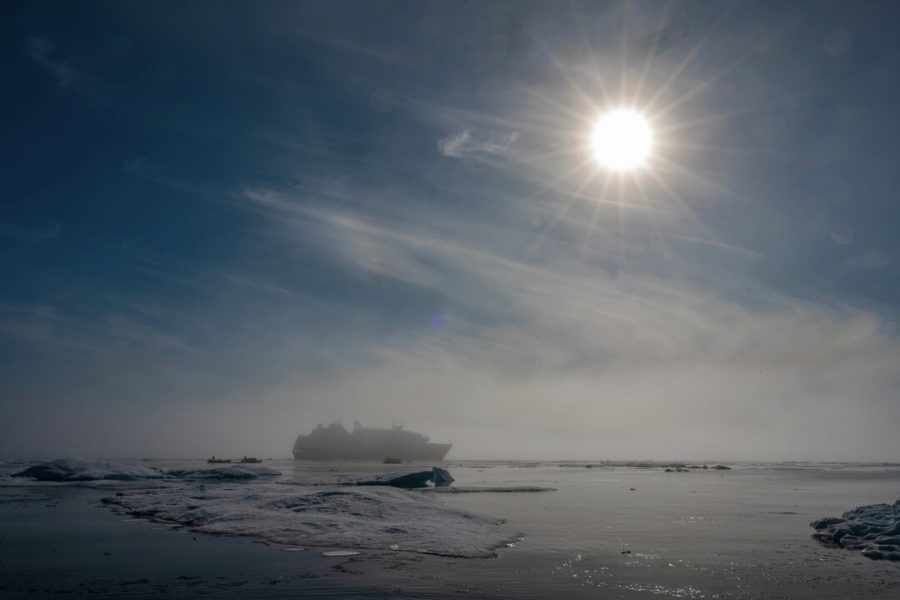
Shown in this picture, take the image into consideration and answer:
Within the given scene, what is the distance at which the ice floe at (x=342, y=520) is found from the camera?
63.7 ft

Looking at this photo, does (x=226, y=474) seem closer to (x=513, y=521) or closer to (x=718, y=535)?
(x=513, y=521)

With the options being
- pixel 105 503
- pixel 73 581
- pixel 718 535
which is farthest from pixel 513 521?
pixel 105 503

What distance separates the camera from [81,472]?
206ft

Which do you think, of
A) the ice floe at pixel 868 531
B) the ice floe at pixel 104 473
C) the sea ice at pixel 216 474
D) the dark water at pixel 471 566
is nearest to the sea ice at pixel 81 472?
the ice floe at pixel 104 473

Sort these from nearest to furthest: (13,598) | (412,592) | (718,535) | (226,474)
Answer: (13,598) < (412,592) < (718,535) < (226,474)

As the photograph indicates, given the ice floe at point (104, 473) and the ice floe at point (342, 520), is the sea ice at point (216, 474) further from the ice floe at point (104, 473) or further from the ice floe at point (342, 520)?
the ice floe at point (342, 520)

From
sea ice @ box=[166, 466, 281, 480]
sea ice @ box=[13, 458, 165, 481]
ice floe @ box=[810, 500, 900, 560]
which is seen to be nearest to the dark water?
ice floe @ box=[810, 500, 900, 560]

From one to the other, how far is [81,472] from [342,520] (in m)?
54.2

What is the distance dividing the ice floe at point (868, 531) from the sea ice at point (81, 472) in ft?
203

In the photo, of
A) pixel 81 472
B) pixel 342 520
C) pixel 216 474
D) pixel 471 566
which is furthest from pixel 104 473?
pixel 471 566

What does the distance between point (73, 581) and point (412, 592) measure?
309 inches

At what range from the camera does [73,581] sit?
13203 millimetres

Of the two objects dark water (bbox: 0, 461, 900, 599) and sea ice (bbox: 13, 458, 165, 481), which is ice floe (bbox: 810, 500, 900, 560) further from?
sea ice (bbox: 13, 458, 165, 481)

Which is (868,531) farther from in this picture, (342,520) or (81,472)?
(81,472)
